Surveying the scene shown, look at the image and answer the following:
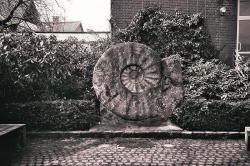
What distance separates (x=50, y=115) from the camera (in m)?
6.43

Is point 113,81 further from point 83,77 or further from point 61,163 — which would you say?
point 61,163

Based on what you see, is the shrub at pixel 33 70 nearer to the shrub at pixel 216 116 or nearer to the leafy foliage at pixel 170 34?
the shrub at pixel 216 116

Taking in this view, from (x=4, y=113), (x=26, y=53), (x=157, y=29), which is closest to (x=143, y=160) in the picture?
(x=4, y=113)

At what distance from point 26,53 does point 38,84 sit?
78 cm

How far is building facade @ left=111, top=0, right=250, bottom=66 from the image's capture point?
Answer: 10.5 meters

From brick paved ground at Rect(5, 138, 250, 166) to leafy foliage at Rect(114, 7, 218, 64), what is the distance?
4.67 metres

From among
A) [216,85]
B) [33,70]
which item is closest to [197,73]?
[216,85]

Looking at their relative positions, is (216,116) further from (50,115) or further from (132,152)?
(50,115)

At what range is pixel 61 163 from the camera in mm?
4512

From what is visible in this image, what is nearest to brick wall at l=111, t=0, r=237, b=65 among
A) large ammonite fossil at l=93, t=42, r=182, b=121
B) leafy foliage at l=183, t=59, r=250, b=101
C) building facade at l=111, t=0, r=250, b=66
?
building facade at l=111, t=0, r=250, b=66

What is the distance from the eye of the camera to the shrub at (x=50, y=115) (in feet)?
21.0

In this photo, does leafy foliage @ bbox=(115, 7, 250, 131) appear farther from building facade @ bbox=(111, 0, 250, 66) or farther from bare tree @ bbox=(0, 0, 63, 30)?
bare tree @ bbox=(0, 0, 63, 30)

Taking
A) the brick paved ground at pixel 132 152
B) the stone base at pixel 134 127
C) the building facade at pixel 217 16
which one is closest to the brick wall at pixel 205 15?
the building facade at pixel 217 16

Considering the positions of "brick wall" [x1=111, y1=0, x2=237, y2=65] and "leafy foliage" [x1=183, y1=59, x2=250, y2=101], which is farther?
"brick wall" [x1=111, y1=0, x2=237, y2=65]
